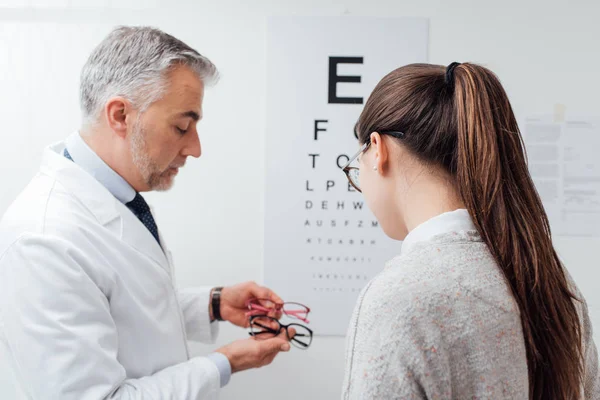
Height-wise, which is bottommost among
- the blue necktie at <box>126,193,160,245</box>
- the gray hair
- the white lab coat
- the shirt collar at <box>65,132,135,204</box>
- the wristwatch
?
the wristwatch

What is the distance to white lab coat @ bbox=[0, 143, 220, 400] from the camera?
37.5 inches

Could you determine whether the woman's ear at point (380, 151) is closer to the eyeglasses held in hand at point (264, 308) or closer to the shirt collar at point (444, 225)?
the shirt collar at point (444, 225)

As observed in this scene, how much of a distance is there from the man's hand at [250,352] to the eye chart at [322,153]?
0.40 m

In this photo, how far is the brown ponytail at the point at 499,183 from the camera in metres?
0.69

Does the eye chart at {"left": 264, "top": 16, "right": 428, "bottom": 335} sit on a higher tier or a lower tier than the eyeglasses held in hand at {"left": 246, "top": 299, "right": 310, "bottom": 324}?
higher

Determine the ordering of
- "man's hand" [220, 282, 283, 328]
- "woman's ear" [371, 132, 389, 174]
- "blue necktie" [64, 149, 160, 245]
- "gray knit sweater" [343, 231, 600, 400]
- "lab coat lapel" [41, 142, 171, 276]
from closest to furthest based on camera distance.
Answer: "gray knit sweater" [343, 231, 600, 400], "woman's ear" [371, 132, 389, 174], "lab coat lapel" [41, 142, 171, 276], "blue necktie" [64, 149, 160, 245], "man's hand" [220, 282, 283, 328]

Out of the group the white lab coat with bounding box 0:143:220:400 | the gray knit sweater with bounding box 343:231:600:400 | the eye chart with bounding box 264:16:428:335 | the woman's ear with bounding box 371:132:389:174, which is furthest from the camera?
the eye chart with bounding box 264:16:428:335

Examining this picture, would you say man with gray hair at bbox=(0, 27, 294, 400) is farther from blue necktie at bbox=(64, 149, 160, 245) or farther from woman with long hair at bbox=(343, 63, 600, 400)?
woman with long hair at bbox=(343, 63, 600, 400)

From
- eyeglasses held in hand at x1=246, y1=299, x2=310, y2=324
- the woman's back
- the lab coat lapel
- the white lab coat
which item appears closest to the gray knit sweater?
the woman's back

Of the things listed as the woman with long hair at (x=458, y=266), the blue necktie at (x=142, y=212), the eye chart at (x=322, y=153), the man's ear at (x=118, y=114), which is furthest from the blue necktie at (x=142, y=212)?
the woman with long hair at (x=458, y=266)

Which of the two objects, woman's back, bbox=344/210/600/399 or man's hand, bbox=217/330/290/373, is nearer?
woman's back, bbox=344/210/600/399

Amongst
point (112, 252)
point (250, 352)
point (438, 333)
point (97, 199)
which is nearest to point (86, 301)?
point (112, 252)

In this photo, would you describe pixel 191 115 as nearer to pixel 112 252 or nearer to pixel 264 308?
pixel 112 252

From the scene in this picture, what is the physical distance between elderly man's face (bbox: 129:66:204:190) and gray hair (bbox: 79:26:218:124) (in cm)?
3
